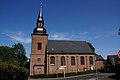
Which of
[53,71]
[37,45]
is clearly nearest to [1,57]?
[37,45]

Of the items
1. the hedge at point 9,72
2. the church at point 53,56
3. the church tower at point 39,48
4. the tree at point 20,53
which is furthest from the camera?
the tree at point 20,53

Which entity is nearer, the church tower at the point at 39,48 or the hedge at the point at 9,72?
the hedge at the point at 9,72

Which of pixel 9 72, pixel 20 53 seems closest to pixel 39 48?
pixel 9 72

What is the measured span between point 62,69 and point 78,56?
23.9 ft

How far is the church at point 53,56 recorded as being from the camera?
57312 mm

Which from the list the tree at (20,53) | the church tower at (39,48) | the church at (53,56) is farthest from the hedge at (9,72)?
the tree at (20,53)

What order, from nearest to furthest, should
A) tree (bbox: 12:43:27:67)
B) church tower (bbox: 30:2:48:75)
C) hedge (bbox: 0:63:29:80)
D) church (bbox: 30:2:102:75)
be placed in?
1. hedge (bbox: 0:63:29:80)
2. church tower (bbox: 30:2:48:75)
3. church (bbox: 30:2:102:75)
4. tree (bbox: 12:43:27:67)

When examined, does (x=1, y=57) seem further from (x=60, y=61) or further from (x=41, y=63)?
(x=60, y=61)

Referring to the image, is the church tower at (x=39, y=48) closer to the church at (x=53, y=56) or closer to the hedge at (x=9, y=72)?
the church at (x=53, y=56)

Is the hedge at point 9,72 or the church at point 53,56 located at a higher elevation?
the church at point 53,56

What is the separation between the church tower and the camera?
5709 centimetres

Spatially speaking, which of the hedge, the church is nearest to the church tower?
the church

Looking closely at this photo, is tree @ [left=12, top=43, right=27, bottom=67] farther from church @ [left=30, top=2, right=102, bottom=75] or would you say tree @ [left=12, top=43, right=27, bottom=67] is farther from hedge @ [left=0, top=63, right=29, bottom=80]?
hedge @ [left=0, top=63, right=29, bottom=80]

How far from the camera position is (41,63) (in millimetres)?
57906
